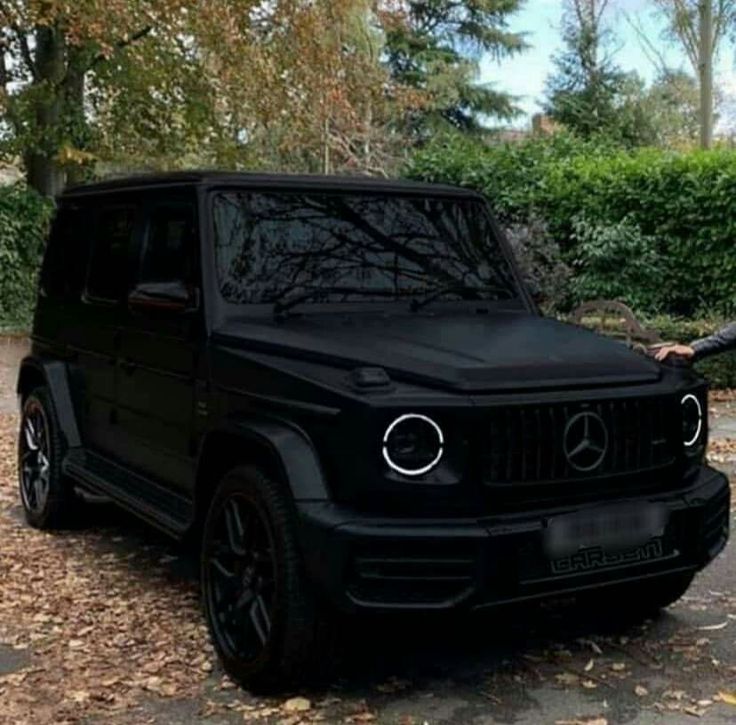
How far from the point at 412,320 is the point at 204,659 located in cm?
161

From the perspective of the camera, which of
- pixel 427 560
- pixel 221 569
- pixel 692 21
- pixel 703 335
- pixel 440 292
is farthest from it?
pixel 692 21

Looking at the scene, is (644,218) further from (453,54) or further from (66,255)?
(453,54)

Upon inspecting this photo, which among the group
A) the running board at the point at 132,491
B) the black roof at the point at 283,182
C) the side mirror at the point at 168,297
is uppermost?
the black roof at the point at 283,182

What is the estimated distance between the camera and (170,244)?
16.0 feet

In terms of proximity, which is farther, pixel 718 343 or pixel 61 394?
pixel 61 394

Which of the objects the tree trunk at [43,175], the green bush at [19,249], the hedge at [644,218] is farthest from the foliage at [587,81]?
the green bush at [19,249]

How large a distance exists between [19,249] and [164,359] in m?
14.4

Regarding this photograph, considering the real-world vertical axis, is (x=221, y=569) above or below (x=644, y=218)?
below

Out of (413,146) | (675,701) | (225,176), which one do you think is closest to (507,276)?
(225,176)

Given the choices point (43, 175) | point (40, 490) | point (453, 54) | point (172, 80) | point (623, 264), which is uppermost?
point (453, 54)

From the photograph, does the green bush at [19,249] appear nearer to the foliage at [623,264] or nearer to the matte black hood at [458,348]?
the foliage at [623,264]

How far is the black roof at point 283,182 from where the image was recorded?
15.4ft

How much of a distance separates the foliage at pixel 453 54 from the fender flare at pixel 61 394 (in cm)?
2382

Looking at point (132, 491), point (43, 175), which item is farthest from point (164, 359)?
point (43, 175)
